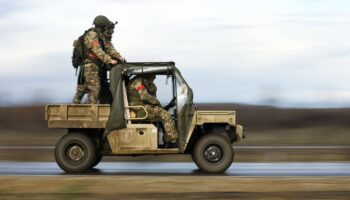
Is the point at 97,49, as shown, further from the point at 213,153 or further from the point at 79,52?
the point at 213,153

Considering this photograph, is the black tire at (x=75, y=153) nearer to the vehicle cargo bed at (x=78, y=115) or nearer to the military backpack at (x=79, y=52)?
the vehicle cargo bed at (x=78, y=115)

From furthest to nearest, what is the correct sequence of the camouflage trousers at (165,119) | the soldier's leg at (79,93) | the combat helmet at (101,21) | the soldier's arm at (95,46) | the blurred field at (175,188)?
1. the soldier's leg at (79,93)
2. the combat helmet at (101,21)
3. the soldier's arm at (95,46)
4. the camouflage trousers at (165,119)
5. the blurred field at (175,188)

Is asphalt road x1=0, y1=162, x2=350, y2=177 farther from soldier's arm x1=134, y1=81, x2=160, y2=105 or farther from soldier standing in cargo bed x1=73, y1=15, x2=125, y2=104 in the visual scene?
soldier standing in cargo bed x1=73, y1=15, x2=125, y2=104

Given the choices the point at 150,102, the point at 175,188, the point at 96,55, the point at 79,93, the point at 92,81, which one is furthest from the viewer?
the point at 79,93

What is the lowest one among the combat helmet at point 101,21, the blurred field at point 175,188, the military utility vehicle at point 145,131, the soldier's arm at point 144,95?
the blurred field at point 175,188

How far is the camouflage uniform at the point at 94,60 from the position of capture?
1505 cm

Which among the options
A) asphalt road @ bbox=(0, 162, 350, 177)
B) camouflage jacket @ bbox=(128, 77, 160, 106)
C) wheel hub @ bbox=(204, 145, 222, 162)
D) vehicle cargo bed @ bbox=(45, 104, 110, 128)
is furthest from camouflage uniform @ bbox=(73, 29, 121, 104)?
wheel hub @ bbox=(204, 145, 222, 162)

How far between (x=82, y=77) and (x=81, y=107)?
2.30ft

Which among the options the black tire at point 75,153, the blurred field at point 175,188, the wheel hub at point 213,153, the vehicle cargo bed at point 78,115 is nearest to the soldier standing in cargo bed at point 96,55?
the vehicle cargo bed at point 78,115

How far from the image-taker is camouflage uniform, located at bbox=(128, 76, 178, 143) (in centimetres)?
1464

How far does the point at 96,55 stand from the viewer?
1505cm

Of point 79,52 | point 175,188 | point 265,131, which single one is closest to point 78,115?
point 79,52

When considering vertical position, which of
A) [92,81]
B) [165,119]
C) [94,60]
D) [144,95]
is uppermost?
[94,60]

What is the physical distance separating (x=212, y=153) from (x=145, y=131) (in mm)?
1301
